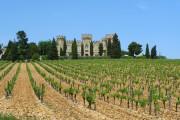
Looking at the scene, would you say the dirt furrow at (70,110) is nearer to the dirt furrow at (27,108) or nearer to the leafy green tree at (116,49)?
the dirt furrow at (27,108)

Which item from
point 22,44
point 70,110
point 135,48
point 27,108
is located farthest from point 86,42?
point 27,108

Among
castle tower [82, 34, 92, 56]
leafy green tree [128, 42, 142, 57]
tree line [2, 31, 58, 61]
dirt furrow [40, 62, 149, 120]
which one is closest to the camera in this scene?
dirt furrow [40, 62, 149, 120]

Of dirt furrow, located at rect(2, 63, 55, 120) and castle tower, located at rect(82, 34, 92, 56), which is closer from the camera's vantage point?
dirt furrow, located at rect(2, 63, 55, 120)

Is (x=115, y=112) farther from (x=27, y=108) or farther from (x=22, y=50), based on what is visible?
(x=22, y=50)

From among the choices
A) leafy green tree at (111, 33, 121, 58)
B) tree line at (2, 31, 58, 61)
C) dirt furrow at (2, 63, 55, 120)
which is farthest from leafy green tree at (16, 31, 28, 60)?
dirt furrow at (2, 63, 55, 120)

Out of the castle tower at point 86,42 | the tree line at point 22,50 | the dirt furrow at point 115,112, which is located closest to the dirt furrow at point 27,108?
the dirt furrow at point 115,112

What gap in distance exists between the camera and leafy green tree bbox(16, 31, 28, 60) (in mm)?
106312

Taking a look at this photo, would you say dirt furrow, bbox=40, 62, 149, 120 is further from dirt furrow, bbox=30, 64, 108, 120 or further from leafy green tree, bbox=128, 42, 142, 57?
leafy green tree, bbox=128, 42, 142, 57

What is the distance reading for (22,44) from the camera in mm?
110938

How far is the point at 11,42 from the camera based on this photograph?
11100 centimetres

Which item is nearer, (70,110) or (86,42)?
(70,110)

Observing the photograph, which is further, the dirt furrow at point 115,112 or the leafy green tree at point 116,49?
the leafy green tree at point 116,49

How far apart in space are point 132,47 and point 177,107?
111m

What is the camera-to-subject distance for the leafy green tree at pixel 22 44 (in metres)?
106
